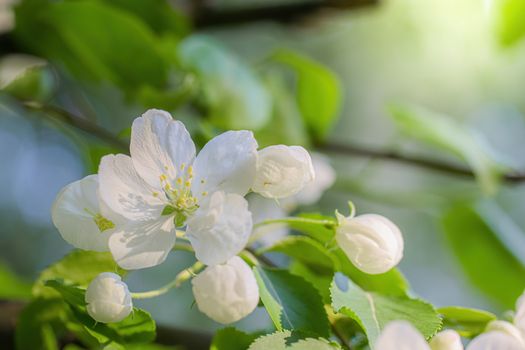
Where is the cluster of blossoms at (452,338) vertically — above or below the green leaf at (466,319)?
above

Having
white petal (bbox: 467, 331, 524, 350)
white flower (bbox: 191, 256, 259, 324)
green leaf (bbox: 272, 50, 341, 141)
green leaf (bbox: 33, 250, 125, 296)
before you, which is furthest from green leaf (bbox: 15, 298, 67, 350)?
green leaf (bbox: 272, 50, 341, 141)

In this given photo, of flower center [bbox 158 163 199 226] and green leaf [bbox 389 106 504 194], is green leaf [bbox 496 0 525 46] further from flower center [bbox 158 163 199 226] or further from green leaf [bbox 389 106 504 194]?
flower center [bbox 158 163 199 226]

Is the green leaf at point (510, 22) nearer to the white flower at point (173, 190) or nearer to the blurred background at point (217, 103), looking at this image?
the blurred background at point (217, 103)

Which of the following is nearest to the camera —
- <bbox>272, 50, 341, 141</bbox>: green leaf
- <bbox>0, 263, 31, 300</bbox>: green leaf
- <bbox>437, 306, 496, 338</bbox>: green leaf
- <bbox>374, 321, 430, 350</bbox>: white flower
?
<bbox>374, 321, 430, 350</bbox>: white flower

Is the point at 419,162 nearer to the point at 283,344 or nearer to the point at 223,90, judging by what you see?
the point at 223,90

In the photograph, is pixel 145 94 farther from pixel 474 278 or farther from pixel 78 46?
pixel 474 278

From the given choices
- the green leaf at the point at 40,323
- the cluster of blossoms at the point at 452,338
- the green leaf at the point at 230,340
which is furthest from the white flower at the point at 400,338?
the green leaf at the point at 40,323

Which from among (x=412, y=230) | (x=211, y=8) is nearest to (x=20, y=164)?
(x=211, y=8)
